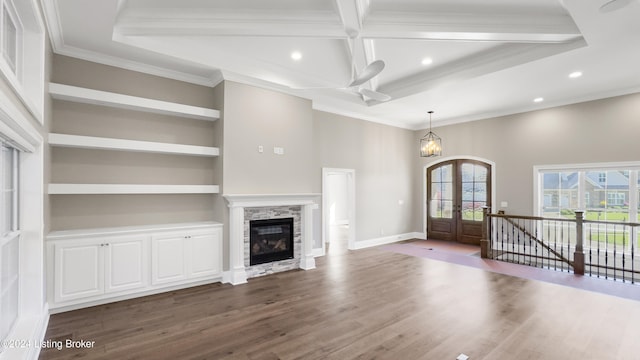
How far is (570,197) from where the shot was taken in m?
6.58

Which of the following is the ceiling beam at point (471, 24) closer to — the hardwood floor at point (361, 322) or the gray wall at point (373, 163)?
the gray wall at point (373, 163)

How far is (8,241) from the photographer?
241cm

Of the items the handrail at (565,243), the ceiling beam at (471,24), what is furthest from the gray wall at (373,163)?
the ceiling beam at (471,24)

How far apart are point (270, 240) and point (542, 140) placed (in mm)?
6281

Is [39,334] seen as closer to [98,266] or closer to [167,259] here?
[98,266]

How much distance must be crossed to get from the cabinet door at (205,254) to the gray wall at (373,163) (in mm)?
2789

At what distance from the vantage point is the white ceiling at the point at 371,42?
3.61m

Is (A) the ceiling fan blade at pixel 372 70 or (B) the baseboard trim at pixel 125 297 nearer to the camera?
(A) the ceiling fan blade at pixel 372 70

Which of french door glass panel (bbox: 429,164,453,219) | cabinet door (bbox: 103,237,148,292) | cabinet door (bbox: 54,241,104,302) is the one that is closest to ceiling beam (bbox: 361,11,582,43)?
cabinet door (bbox: 103,237,148,292)

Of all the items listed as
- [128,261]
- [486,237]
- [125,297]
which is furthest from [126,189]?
[486,237]

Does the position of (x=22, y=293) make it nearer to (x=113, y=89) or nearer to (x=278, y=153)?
(x=113, y=89)

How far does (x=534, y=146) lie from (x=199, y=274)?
739 centimetres

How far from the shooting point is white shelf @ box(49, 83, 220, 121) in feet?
12.6

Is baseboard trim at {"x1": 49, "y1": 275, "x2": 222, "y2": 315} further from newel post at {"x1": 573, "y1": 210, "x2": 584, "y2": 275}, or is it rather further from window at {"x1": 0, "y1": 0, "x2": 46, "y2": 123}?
newel post at {"x1": 573, "y1": 210, "x2": 584, "y2": 275}
